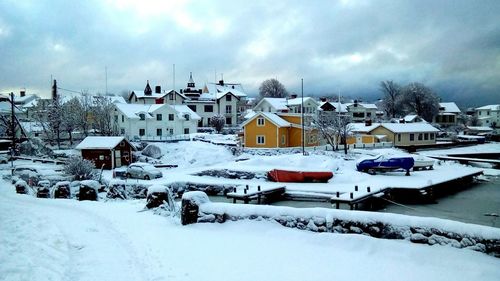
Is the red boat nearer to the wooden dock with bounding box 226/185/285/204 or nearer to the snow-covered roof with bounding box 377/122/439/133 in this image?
the wooden dock with bounding box 226/185/285/204

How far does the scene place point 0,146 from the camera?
162 ft

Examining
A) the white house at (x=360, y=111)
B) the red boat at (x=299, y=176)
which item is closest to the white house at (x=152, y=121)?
the red boat at (x=299, y=176)

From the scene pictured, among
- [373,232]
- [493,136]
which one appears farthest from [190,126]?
[493,136]

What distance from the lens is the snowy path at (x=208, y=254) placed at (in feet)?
25.1

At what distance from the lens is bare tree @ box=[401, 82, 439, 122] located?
80.3 m

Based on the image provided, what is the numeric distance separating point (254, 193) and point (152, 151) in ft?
75.0

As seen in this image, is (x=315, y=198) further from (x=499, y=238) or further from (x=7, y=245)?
(x=7, y=245)

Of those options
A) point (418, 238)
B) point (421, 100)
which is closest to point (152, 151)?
point (418, 238)

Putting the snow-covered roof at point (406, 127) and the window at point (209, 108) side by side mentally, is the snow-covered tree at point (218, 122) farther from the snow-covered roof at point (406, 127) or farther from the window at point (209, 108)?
the snow-covered roof at point (406, 127)

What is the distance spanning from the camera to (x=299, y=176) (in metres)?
27.2

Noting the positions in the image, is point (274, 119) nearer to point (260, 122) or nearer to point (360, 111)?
point (260, 122)

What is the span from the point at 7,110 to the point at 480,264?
70872mm

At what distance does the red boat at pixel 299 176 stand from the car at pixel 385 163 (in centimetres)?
387

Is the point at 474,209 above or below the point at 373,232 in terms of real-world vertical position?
below
